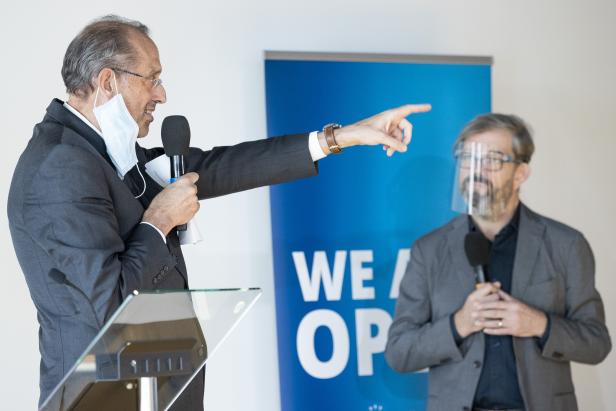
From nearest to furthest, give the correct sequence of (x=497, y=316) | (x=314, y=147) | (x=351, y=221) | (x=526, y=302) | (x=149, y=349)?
1. (x=149, y=349)
2. (x=314, y=147)
3. (x=497, y=316)
4. (x=526, y=302)
5. (x=351, y=221)

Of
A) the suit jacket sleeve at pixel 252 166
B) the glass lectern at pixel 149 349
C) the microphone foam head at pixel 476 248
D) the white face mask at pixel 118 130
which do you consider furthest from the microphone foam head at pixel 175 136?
the microphone foam head at pixel 476 248

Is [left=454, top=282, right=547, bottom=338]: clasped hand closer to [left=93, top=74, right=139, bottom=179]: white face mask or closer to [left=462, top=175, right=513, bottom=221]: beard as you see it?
[left=462, top=175, right=513, bottom=221]: beard

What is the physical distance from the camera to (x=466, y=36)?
4.61 meters

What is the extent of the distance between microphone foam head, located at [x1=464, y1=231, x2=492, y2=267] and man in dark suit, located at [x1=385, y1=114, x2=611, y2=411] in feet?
0.34

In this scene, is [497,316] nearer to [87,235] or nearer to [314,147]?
[314,147]

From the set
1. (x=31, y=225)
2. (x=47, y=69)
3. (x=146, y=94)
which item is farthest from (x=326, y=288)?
(x=31, y=225)

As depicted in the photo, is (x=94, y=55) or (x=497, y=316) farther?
(x=497, y=316)

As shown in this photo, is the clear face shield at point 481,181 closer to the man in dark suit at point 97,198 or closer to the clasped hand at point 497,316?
the clasped hand at point 497,316

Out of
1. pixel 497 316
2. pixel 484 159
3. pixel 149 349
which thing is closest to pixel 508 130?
pixel 484 159

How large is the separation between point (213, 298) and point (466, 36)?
3451mm

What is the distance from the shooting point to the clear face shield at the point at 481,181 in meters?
3.56

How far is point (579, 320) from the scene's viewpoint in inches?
136

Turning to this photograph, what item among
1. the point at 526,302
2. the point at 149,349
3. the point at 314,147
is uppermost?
the point at 314,147

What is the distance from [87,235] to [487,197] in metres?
2.02
